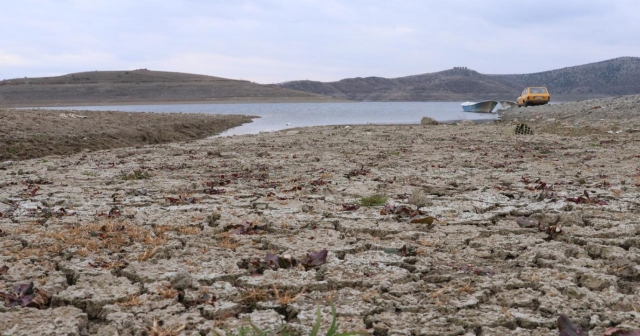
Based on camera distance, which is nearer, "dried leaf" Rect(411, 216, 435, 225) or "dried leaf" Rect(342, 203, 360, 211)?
"dried leaf" Rect(411, 216, 435, 225)

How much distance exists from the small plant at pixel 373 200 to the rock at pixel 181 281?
2514 mm

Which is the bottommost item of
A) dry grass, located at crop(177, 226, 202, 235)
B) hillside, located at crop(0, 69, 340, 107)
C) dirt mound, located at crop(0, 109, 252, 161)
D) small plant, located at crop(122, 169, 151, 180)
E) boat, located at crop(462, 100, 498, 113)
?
dry grass, located at crop(177, 226, 202, 235)

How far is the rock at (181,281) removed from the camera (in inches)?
116

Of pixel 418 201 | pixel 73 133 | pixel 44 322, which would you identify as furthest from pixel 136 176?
pixel 73 133

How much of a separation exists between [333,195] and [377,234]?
1.60 metres

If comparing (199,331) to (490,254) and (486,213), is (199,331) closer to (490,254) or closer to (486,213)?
(490,254)

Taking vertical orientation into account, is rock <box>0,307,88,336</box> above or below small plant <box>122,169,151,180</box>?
below

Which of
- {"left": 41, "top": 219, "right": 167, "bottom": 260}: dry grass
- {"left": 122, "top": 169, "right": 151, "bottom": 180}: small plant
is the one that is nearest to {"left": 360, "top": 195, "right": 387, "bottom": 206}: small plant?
{"left": 41, "top": 219, "right": 167, "bottom": 260}: dry grass

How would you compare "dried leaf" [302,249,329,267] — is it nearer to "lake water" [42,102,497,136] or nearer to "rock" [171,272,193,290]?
"rock" [171,272,193,290]

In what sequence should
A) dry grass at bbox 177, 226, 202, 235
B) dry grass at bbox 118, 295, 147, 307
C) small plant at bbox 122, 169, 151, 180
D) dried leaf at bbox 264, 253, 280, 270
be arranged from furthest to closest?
small plant at bbox 122, 169, 151, 180 → dry grass at bbox 177, 226, 202, 235 → dried leaf at bbox 264, 253, 280, 270 → dry grass at bbox 118, 295, 147, 307

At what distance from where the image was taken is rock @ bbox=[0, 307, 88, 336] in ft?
7.96

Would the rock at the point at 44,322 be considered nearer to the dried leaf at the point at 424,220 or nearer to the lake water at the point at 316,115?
the dried leaf at the point at 424,220

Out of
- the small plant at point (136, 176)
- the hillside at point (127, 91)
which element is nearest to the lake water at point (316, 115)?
the small plant at point (136, 176)

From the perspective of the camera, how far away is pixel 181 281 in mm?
2971
